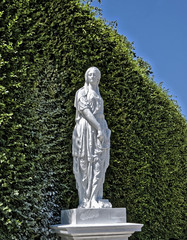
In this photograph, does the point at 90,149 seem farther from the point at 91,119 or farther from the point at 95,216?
the point at 95,216

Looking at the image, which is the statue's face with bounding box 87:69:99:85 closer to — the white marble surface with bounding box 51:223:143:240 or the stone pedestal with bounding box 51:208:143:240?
the stone pedestal with bounding box 51:208:143:240

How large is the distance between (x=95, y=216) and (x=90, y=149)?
0.97 metres

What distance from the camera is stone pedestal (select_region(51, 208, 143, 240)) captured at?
15.5ft

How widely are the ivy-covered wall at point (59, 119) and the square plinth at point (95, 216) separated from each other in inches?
28.9

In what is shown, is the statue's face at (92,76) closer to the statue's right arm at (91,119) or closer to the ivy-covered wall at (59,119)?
the statue's right arm at (91,119)

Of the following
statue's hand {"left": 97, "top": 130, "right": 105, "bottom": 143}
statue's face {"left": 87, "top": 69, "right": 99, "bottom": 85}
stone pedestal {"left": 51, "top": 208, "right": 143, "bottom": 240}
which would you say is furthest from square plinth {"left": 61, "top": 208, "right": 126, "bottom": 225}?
statue's face {"left": 87, "top": 69, "right": 99, "bottom": 85}

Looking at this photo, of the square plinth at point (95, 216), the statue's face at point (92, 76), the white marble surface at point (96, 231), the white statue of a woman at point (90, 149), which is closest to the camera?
the white marble surface at point (96, 231)

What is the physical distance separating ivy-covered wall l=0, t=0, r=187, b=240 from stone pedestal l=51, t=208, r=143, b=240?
2.37ft

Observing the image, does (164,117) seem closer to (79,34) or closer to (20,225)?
(79,34)

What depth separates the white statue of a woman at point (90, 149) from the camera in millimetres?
5223

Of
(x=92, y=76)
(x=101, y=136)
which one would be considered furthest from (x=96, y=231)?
(x=92, y=76)

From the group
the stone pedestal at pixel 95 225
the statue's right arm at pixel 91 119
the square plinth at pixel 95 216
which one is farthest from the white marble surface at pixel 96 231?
the statue's right arm at pixel 91 119

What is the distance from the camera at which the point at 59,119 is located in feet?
19.5

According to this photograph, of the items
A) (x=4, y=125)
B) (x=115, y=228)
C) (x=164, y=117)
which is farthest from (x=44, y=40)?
(x=164, y=117)
